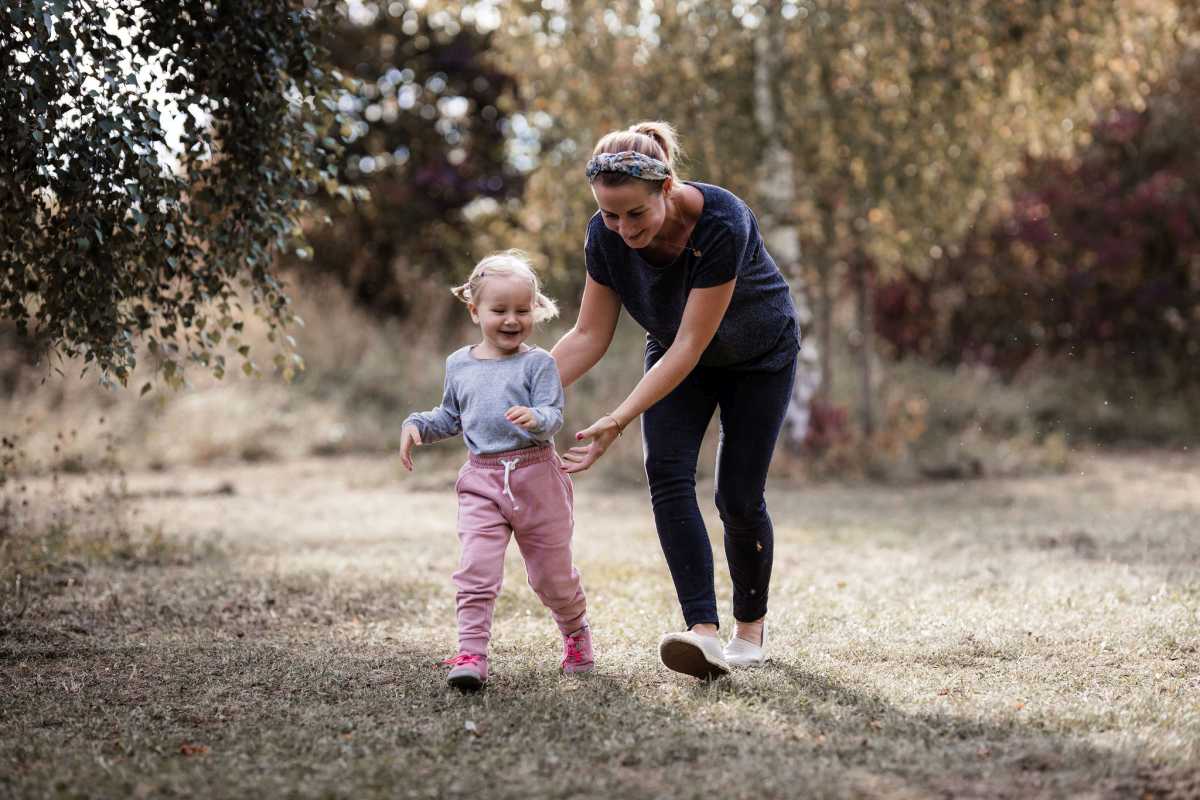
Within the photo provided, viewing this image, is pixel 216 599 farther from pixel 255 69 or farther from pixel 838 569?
pixel 838 569

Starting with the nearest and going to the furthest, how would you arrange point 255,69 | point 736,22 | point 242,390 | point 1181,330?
point 255,69, point 736,22, point 242,390, point 1181,330

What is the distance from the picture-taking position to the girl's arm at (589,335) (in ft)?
13.1

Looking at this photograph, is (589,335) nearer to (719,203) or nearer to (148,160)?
(719,203)

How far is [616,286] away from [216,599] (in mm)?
2553

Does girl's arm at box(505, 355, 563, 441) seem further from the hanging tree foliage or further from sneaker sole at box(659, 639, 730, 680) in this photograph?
the hanging tree foliage

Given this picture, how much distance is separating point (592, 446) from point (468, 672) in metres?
0.81

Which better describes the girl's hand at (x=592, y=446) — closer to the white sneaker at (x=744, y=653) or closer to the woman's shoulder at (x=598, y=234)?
the woman's shoulder at (x=598, y=234)

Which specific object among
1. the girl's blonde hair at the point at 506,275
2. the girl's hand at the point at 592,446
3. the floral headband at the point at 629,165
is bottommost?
the girl's hand at the point at 592,446

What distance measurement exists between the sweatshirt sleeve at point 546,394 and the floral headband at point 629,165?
0.63 m

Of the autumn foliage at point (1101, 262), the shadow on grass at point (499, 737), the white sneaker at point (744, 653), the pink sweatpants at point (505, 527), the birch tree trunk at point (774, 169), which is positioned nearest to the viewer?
the shadow on grass at point (499, 737)

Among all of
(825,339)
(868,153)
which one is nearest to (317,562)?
(868,153)

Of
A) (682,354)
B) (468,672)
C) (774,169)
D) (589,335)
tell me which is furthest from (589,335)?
(774,169)

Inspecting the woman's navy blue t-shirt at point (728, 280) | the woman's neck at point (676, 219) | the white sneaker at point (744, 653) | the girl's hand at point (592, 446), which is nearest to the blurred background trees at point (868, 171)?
the woman's navy blue t-shirt at point (728, 280)

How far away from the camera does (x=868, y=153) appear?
10.6 meters
